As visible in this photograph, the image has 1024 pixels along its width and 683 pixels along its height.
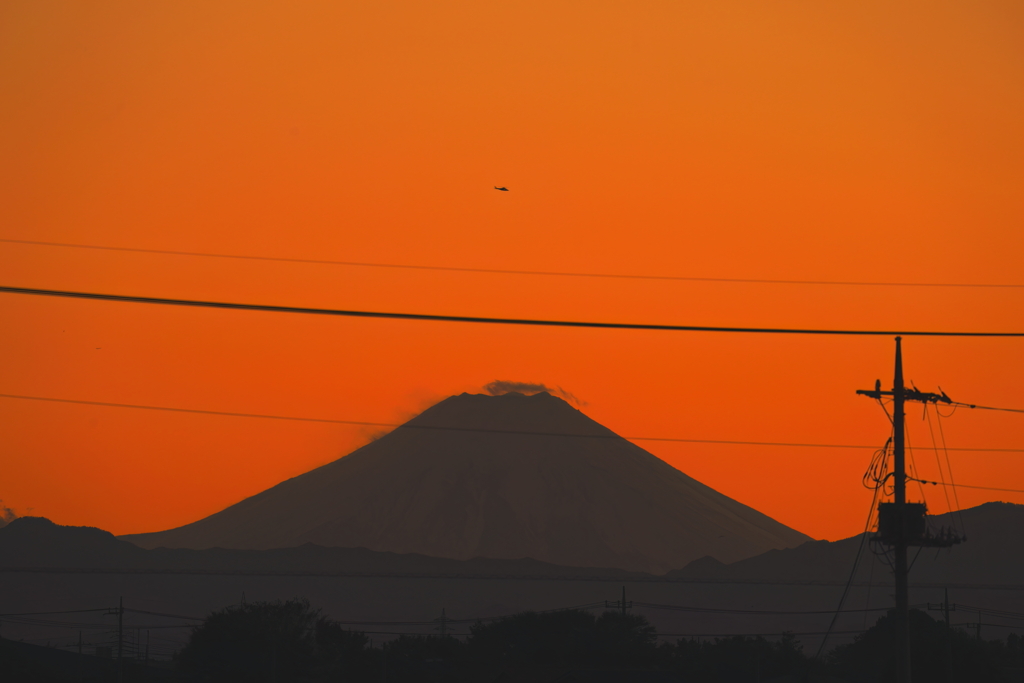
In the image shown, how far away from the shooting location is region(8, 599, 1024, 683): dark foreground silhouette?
94.9 metres

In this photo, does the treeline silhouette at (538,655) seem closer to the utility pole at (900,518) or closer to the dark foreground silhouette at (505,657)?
the dark foreground silhouette at (505,657)

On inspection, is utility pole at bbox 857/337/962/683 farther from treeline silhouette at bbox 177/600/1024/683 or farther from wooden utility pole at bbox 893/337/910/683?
treeline silhouette at bbox 177/600/1024/683

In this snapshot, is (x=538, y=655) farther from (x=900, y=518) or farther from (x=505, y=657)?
(x=900, y=518)

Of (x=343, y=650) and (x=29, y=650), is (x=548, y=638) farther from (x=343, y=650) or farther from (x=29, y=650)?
(x=29, y=650)

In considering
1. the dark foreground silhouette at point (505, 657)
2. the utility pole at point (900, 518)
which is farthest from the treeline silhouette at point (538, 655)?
the utility pole at point (900, 518)

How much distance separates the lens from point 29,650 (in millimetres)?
115875

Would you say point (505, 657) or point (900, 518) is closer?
point (900, 518)

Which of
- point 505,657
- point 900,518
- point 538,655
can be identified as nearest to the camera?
point 900,518

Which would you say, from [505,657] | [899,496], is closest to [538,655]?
[505,657]

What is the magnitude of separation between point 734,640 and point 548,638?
23.9 m

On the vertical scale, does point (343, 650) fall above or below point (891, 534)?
below

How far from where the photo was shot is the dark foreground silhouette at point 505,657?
3738 inches

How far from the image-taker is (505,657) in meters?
130

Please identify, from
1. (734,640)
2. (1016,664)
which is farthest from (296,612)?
(1016,664)
